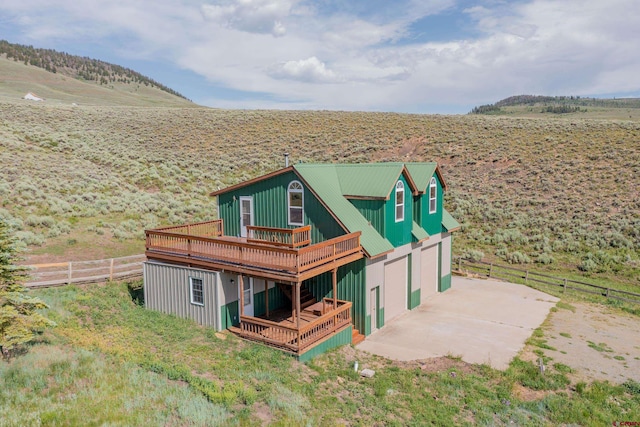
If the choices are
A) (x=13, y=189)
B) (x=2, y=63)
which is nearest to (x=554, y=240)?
(x=13, y=189)

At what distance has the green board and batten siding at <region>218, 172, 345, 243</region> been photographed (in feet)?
48.7

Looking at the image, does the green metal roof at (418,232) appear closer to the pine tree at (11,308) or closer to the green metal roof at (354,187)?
the green metal roof at (354,187)

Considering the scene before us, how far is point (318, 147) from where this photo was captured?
52.1 metres

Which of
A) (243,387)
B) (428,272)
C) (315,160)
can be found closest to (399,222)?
(428,272)

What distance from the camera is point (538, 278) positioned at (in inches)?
913

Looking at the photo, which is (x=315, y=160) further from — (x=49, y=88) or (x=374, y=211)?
Answer: (x=49, y=88)

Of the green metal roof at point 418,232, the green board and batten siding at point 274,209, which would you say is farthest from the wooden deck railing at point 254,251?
the green metal roof at point 418,232

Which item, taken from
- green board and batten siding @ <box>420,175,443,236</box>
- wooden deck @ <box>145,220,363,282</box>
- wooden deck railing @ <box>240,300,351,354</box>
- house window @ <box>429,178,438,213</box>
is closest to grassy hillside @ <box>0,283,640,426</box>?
wooden deck railing @ <box>240,300,351,354</box>

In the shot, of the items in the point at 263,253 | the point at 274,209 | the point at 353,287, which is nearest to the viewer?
the point at 263,253

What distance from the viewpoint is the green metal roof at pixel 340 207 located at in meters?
14.6

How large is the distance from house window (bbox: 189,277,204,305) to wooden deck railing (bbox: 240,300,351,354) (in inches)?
70.0

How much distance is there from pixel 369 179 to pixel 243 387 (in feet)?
29.4

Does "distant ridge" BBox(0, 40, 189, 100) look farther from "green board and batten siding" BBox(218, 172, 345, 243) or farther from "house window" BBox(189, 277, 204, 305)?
"house window" BBox(189, 277, 204, 305)

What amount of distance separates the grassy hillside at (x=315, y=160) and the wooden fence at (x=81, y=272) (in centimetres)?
177
